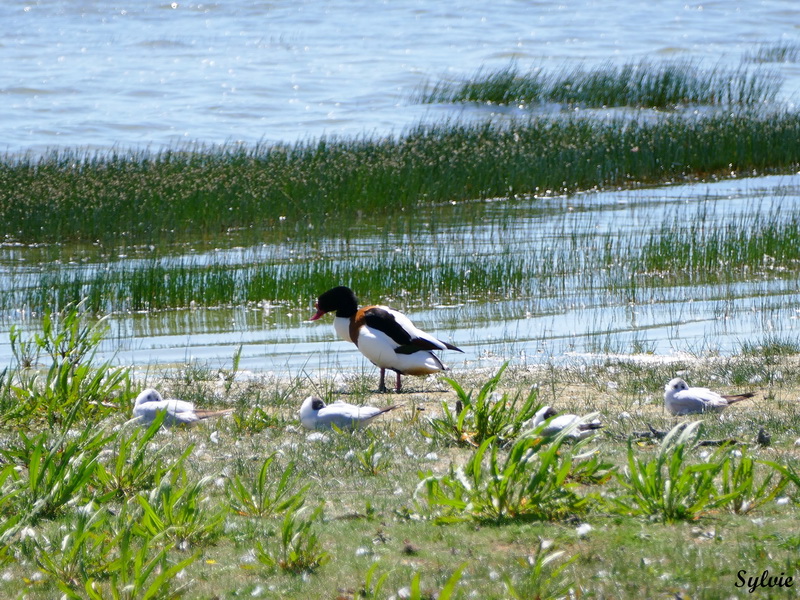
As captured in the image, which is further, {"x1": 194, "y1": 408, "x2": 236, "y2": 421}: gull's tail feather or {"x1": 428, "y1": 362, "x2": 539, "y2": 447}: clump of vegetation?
{"x1": 194, "y1": 408, "x2": 236, "y2": 421}: gull's tail feather

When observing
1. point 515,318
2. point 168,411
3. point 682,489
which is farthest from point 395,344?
point 515,318

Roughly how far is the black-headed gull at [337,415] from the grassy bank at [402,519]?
0.61 feet

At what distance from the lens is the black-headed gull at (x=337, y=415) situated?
639 cm

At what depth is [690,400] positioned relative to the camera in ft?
21.0

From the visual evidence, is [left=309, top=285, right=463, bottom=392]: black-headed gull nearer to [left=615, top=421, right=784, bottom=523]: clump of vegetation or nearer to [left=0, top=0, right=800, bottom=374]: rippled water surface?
[left=0, top=0, right=800, bottom=374]: rippled water surface

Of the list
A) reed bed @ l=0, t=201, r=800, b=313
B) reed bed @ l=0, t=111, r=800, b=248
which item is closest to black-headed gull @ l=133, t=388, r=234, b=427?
reed bed @ l=0, t=201, r=800, b=313

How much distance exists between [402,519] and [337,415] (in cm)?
185

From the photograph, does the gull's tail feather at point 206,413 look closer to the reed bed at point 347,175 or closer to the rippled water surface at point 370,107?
A: the rippled water surface at point 370,107

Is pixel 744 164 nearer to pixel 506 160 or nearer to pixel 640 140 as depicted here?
pixel 640 140

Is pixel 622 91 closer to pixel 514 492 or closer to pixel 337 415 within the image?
pixel 337 415

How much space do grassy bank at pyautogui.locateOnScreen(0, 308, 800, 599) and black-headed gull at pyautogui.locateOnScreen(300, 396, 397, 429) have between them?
0.18 m

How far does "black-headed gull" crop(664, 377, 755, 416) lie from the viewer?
6414 mm

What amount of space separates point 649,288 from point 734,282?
122 cm

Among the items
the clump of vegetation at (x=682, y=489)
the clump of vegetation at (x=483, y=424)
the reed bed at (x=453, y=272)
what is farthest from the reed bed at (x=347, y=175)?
the clump of vegetation at (x=682, y=489)
